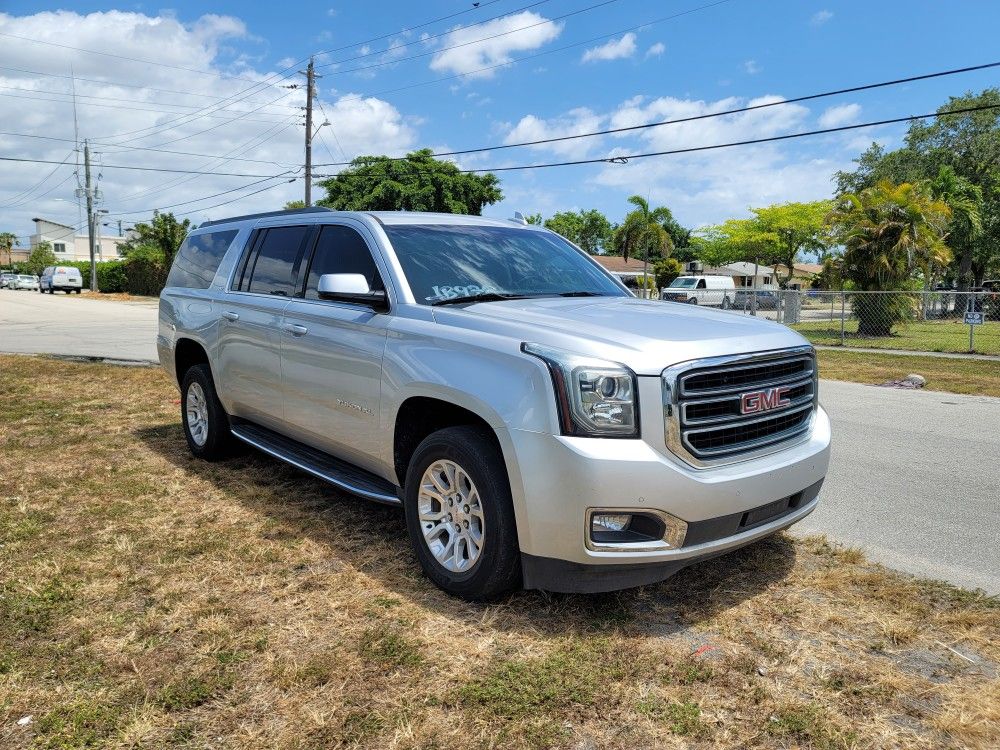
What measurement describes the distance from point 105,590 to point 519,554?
6.69 ft

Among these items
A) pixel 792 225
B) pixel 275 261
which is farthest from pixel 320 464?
pixel 792 225

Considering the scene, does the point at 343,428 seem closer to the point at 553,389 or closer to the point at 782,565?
the point at 553,389

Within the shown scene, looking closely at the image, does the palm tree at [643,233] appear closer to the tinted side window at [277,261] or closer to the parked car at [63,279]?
the parked car at [63,279]

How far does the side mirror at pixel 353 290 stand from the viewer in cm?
403

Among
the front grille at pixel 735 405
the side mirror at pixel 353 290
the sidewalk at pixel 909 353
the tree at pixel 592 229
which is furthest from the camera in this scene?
the tree at pixel 592 229

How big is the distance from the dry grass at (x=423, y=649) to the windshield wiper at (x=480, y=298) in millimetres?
1404

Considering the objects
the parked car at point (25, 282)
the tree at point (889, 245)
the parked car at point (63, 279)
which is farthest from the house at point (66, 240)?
the tree at point (889, 245)

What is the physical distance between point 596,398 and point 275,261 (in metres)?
3.07

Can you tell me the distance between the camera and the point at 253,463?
20.2 ft

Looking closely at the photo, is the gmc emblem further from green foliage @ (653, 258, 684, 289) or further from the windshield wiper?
green foliage @ (653, 258, 684, 289)

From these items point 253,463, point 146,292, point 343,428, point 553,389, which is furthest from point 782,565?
point 146,292

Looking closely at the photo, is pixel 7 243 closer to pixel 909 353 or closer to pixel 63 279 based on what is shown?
pixel 63 279

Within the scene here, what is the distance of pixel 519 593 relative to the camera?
3.72 meters

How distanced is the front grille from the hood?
0.22ft
